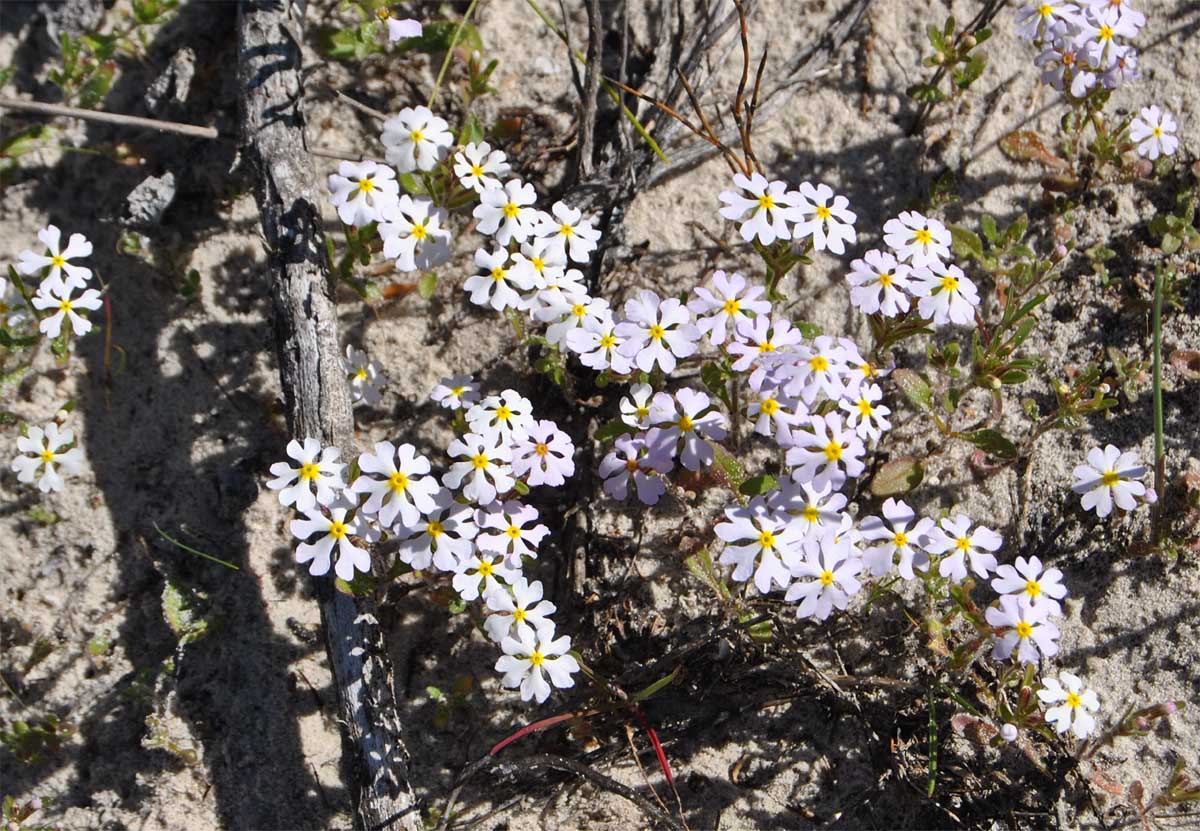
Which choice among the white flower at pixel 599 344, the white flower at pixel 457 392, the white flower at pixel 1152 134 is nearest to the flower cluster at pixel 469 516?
the white flower at pixel 457 392

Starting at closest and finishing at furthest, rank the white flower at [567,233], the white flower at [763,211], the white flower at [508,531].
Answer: the white flower at [508,531], the white flower at [763,211], the white flower at [567,233]

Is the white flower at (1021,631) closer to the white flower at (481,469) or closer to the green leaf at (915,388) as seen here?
the green leaf at (915,388)

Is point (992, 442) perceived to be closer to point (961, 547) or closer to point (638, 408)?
point (961, 547)

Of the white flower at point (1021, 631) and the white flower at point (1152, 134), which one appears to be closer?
the white flower at point (1021, 631)

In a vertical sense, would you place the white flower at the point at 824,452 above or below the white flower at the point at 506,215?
below

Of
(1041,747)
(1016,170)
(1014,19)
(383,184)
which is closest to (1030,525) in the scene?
(1041,747)

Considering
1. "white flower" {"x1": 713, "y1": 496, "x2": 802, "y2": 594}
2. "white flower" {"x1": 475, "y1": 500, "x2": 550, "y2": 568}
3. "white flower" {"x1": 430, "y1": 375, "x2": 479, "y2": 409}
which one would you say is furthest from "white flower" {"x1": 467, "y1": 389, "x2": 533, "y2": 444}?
"white flower" {"x1": 713, "y1": 496, "x2": 802, "y2": 594}

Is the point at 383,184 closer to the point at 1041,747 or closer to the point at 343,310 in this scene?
the point at 343,310

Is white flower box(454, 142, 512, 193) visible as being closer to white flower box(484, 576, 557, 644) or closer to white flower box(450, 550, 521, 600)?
white flower box(450, 550, 521, 600)

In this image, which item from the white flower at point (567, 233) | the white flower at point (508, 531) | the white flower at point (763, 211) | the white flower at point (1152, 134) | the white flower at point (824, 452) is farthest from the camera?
the white flower at point (1152, 134)
